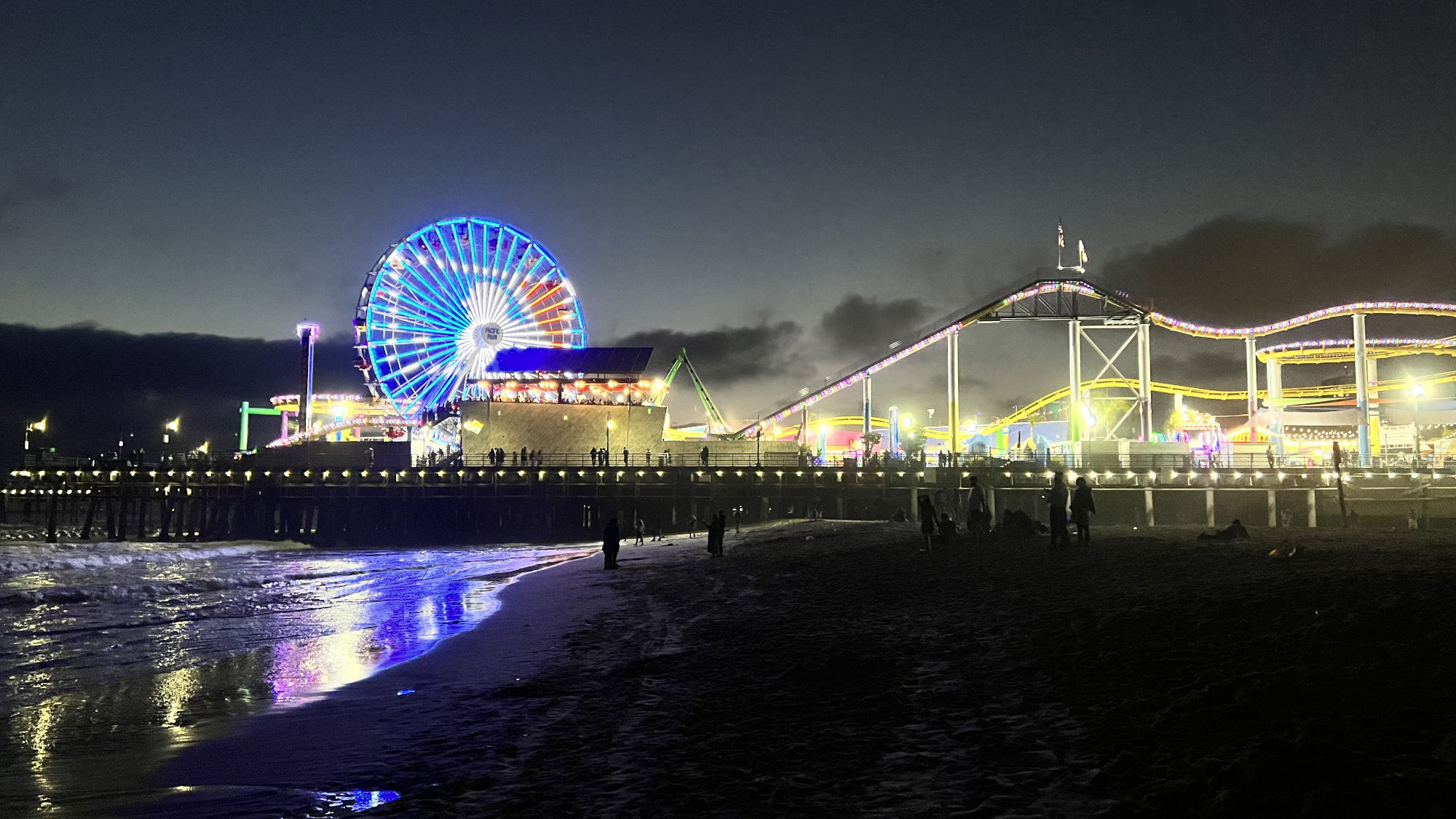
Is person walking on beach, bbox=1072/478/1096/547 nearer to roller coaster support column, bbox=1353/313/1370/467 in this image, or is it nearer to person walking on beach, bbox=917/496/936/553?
person walking on beach, bbox=917/496/936/553

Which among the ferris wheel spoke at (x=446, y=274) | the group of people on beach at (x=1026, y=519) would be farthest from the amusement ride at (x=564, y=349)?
the group of people on beach at (x=1026, y=519)

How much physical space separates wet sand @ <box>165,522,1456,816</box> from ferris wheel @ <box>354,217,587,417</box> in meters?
55.8

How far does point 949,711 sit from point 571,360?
60272mm

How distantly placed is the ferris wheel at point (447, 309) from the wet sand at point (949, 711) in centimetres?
5580

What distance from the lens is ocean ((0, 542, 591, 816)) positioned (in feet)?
20.0

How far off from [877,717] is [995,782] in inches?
68.3

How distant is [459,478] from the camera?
54.1 metres

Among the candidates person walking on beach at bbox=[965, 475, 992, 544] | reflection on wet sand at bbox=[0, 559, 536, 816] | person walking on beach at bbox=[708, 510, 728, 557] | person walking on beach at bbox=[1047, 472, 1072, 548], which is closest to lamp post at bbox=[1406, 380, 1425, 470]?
person walking on beach at bbox=[965, 475, 992, 544]

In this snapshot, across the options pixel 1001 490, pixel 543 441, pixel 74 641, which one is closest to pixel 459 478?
pixel 543 441

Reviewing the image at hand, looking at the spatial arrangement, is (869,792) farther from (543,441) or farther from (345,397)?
(345,397)

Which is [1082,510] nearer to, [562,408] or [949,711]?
[949,711]

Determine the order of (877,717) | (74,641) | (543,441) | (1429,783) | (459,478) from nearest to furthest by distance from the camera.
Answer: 1. (1429,783)
2. (877,717)
3. (74,641)
4. (459,478)
5. (543,441)

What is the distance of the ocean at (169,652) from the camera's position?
240 inches

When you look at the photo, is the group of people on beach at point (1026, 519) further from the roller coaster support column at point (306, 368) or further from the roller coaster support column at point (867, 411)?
the roller coaster support column at point (306, 368)
